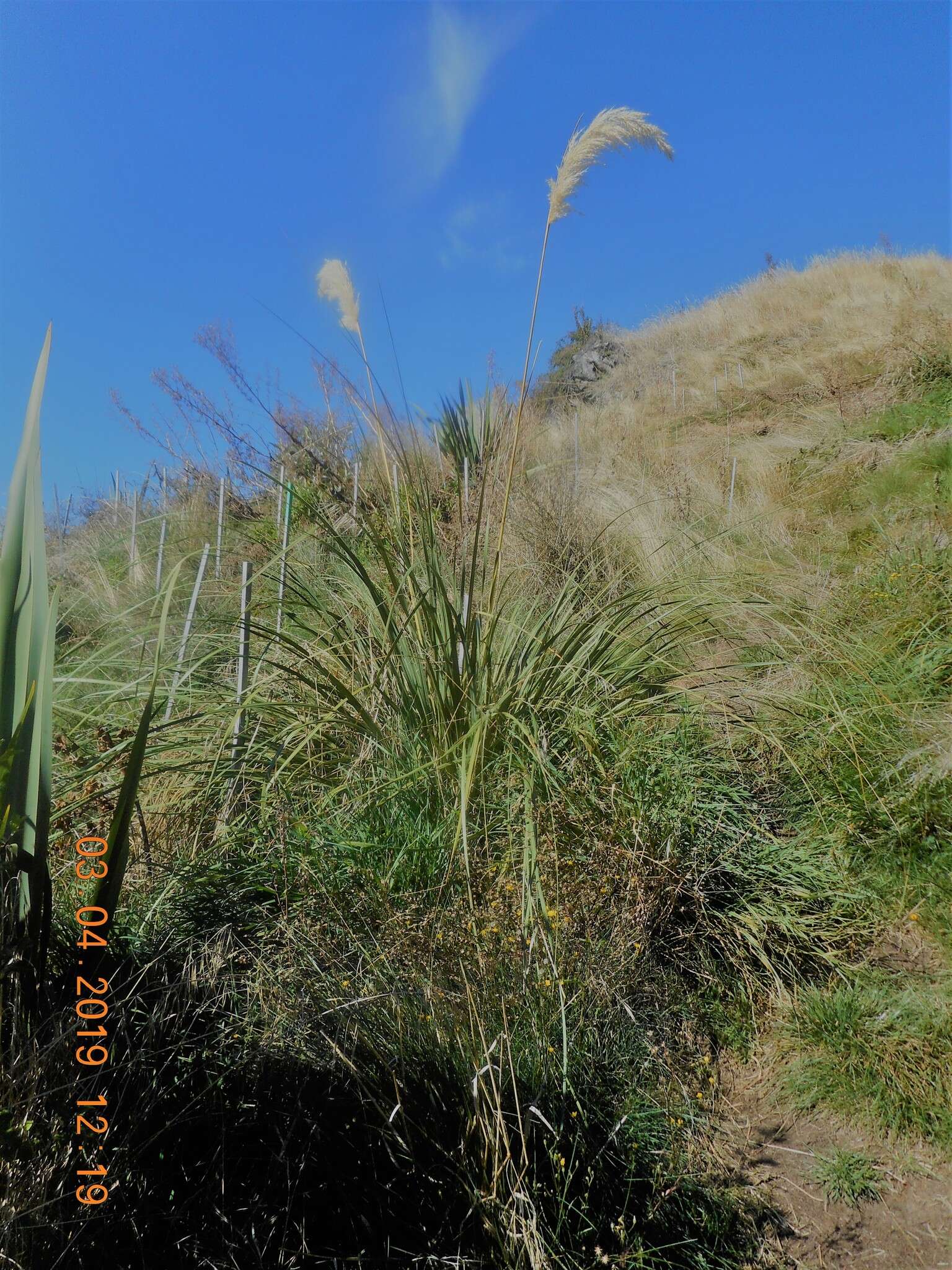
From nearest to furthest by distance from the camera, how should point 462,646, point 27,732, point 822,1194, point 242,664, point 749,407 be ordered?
point 27,732
point 822,1194
point 462,646
point 242,664
point 749,407

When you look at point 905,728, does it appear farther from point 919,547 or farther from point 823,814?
point 919,547

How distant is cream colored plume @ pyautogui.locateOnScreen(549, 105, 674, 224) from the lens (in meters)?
2.76

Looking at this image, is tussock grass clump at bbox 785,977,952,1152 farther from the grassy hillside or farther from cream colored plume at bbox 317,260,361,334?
cream colored plume at bbox 317,260,361,334

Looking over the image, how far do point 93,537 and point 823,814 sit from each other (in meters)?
6.23

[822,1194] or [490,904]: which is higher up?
[490,904]

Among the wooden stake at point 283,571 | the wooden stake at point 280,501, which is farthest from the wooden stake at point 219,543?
the wooden stake at point 280,501

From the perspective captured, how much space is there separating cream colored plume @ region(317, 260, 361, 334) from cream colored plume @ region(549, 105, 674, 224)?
2.45 ft

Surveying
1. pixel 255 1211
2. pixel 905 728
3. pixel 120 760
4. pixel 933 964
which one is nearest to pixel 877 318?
pixel 905 728

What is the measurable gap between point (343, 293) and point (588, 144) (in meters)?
0.97

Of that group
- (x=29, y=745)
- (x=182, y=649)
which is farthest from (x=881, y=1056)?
(x=182, y=649)

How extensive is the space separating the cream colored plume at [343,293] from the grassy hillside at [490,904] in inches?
18.2

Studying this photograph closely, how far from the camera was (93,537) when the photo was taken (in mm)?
7059

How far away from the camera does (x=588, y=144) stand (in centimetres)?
276
